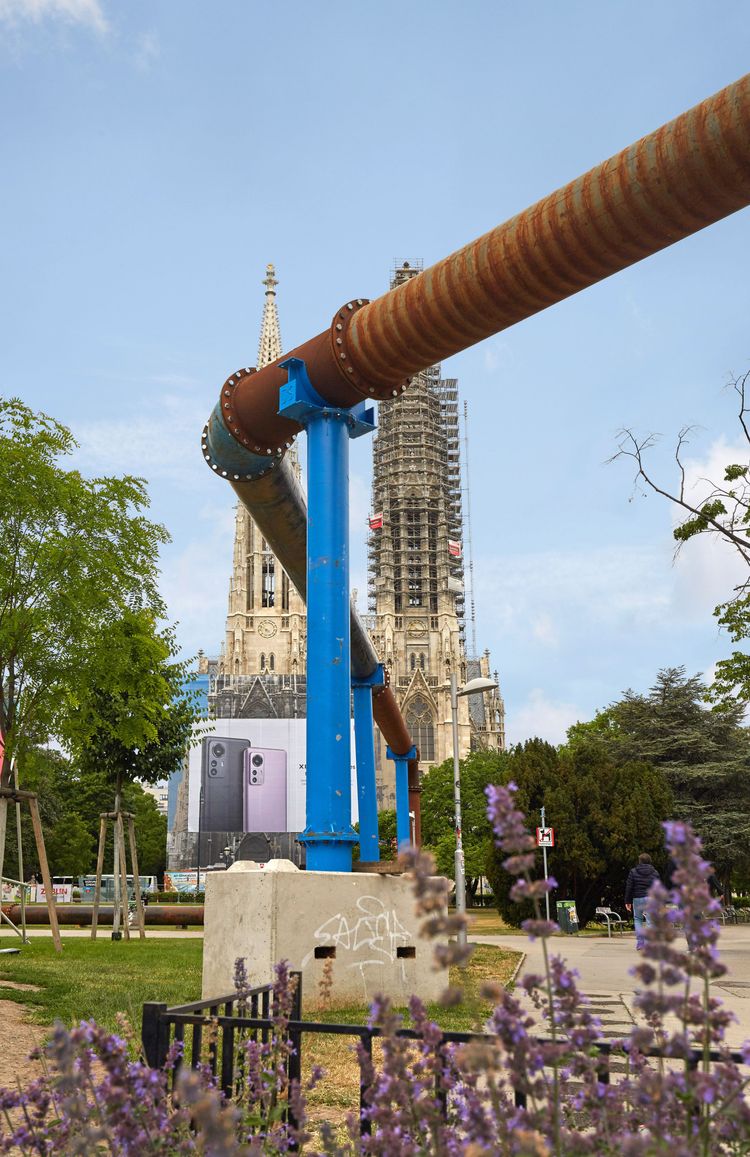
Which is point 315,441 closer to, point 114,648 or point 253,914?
point 253,914

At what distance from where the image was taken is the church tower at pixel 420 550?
324 feet

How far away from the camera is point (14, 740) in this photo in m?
16.0

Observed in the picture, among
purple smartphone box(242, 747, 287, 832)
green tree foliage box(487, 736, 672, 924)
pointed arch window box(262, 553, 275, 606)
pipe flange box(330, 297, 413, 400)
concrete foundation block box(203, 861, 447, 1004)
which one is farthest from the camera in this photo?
pointed arch window box(262, 553, 275, 606)

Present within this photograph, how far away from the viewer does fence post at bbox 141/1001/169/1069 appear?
127 inches

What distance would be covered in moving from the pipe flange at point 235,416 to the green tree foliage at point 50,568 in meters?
5.43

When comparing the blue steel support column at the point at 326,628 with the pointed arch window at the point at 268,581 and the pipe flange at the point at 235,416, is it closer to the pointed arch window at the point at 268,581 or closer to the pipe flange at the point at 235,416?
the pipe flange at the point at 235,416

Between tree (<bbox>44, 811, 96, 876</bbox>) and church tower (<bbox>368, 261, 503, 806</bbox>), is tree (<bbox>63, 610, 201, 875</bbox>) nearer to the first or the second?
tree (<bbox>44, 811, 96, 876</bbox>)

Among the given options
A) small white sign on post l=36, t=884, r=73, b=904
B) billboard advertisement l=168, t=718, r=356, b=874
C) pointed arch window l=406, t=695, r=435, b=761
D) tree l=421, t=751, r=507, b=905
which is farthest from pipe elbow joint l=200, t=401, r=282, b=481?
pointed arch window l=406, t=695, r=435, b=761

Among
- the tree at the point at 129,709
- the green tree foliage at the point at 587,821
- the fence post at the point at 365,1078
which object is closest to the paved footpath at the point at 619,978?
the fence post at the point at 365,1078

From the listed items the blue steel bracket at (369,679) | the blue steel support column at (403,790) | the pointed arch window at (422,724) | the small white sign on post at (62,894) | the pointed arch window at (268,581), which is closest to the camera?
the blue steel bracket at (369,679)

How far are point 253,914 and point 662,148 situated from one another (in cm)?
677

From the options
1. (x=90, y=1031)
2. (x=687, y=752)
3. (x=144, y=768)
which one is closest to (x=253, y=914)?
(x=90, y=1031)

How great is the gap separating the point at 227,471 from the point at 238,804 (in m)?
64.5

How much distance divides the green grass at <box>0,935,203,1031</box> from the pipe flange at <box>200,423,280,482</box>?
18.2ft
